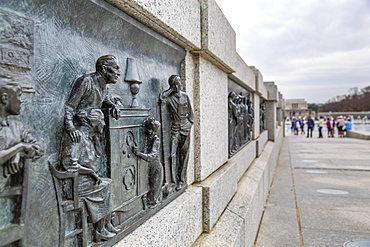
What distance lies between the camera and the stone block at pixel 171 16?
1.81 m

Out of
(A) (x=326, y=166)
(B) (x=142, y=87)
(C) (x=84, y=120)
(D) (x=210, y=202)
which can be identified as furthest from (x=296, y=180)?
(C) (x=84, y=120)

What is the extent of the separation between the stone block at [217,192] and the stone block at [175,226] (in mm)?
90

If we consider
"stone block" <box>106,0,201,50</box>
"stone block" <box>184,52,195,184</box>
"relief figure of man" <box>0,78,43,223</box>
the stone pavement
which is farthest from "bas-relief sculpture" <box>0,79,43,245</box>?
A: the stone pavement

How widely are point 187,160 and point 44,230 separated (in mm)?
1596

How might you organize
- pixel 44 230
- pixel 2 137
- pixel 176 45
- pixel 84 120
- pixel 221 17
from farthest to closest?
pixel 221 17, pixel 176 45, pixel 84 120, pixel 44 230, pixel 2 137

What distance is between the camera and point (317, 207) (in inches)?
222

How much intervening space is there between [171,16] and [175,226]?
1.54 metres

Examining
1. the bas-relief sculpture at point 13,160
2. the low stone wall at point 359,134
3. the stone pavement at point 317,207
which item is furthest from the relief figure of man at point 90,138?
the low stone wall at point 359,134

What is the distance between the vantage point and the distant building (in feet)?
320

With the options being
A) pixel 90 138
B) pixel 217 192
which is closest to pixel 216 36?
pixel 217 192

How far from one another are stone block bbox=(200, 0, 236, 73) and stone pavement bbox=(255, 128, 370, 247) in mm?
2490

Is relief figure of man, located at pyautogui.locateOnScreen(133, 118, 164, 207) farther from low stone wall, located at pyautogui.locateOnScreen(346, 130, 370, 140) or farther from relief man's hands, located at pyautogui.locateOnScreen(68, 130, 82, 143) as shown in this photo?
low stone wall, located at pyautogui.locateOnScreen(346, 130, 370, 140)

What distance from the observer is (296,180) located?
26.1 feet

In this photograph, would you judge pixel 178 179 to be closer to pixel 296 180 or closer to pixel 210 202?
pixel 210 202
